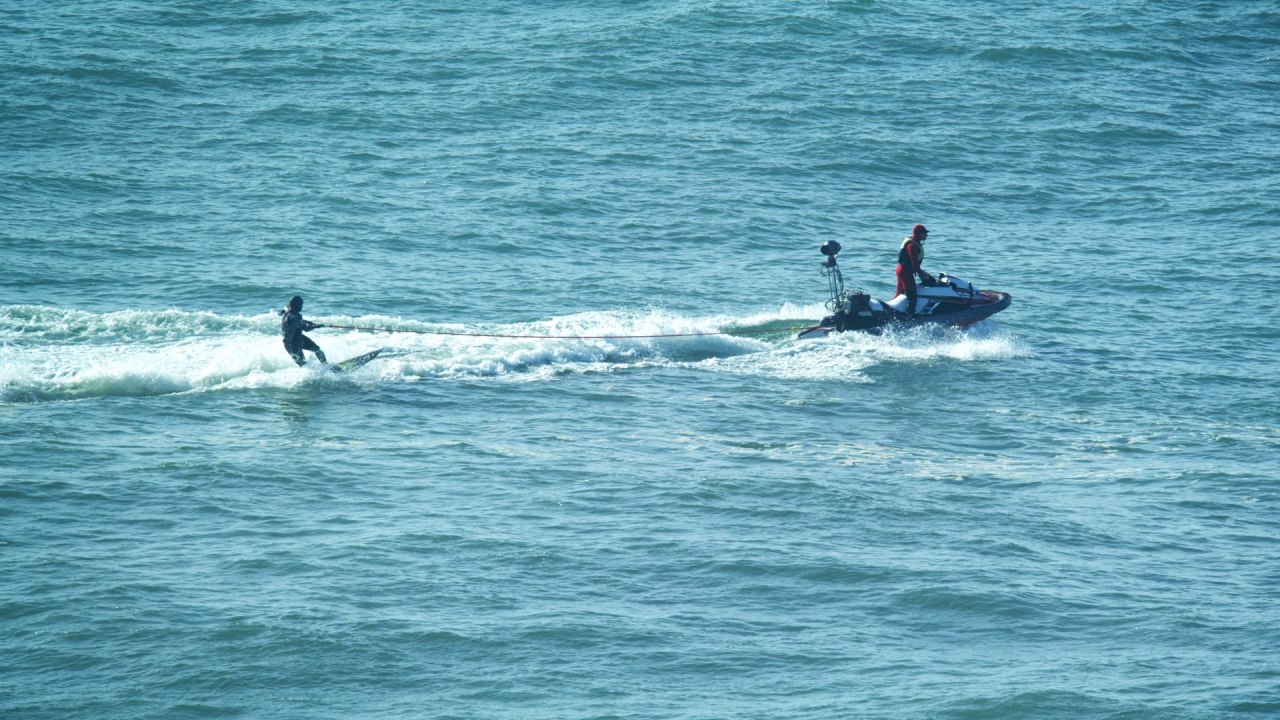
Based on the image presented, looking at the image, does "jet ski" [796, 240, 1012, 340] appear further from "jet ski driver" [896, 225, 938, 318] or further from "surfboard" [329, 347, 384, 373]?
"surfboard" [329, 347, 384, 373]

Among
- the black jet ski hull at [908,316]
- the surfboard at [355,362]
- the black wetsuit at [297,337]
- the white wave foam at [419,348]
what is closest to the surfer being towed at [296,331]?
the black wetsuit at [297,337]

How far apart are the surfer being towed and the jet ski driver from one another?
934 centimetres

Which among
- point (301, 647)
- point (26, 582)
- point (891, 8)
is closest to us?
point (301, 647)

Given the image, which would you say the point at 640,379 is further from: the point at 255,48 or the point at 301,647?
the point at 255,48

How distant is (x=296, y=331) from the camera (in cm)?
2059

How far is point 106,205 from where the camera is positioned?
94.1ft

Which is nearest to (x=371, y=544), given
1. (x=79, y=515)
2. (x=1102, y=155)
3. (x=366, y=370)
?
(x=79, y=515)

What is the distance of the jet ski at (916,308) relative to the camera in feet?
75.8

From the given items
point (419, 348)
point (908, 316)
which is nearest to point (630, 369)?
point (419, 348)

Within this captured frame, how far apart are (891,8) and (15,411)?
31.9 m

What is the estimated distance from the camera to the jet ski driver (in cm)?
2317

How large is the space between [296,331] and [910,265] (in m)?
9.81

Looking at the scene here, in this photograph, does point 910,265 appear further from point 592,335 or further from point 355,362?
point 355,362

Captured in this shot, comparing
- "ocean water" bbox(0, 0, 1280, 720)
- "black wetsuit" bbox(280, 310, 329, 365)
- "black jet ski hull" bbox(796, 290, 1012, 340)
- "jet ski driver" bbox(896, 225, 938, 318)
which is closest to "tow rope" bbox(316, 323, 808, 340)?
"ocean water" bbox(0, 0, 1280, 720)
